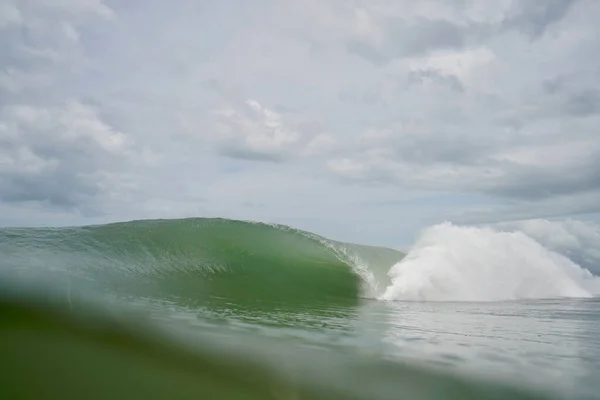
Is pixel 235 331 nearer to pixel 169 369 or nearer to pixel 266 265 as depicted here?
pixel 169 369

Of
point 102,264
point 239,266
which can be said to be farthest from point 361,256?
point 102,264

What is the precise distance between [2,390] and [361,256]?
12.9 meters

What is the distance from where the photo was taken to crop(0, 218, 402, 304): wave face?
7.61 meters

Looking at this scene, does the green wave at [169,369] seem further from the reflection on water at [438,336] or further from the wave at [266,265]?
the wave at [266,265]

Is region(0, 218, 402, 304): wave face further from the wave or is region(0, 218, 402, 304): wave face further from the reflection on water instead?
the reflection on water

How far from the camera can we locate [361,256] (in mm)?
15148

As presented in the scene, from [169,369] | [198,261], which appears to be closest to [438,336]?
[169,369]

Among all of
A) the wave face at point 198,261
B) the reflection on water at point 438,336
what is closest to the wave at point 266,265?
the wave face at point 198,261

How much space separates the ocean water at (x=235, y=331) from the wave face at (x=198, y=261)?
0.18 feet

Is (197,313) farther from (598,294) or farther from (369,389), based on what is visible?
(598,294)

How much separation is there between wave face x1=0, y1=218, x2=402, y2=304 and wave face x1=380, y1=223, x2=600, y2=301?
2.96 ft

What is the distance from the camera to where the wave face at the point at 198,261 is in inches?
300

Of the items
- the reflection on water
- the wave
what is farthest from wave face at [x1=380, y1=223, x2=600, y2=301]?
the reflection on water

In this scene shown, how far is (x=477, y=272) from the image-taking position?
15.9m
